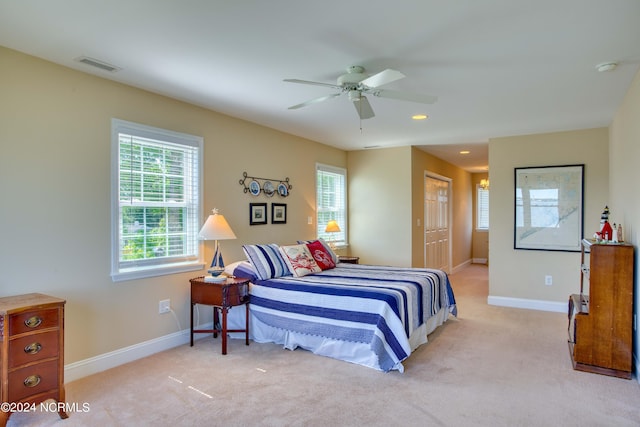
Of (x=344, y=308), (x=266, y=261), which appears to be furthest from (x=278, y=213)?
(x=344, y=308)

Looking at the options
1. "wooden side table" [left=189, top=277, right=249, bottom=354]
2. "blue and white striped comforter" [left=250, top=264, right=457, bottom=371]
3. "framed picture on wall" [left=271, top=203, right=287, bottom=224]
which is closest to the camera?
"blue and white striped comforter" [left=250, top=264, right=457, bottom=371]

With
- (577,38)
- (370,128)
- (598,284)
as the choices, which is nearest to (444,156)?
(370,128)

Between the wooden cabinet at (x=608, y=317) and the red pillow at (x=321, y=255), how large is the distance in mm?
2471

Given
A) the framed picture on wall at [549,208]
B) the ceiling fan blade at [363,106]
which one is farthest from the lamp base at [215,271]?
the framed picture on wall at [549,208]

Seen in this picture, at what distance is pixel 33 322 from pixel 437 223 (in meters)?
6.56

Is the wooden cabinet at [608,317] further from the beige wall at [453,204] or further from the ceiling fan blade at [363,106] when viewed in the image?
the beige wall at [453,204]

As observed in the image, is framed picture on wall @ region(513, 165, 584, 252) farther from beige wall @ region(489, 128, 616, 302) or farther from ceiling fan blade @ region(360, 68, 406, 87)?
ceiling fan blade @ region(360, 68, 406, 87)

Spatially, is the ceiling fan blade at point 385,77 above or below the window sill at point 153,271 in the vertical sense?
above

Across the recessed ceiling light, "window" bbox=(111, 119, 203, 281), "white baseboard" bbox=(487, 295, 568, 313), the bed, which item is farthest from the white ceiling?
"white baseboard" bbox=(487, 295, 568, 313)

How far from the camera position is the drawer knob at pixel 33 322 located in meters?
2.31

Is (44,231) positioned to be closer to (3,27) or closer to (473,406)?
(3,27)

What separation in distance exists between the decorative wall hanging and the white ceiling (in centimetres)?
91

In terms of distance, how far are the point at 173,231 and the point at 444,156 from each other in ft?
17.4

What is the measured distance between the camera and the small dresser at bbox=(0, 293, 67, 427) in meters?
2.22
